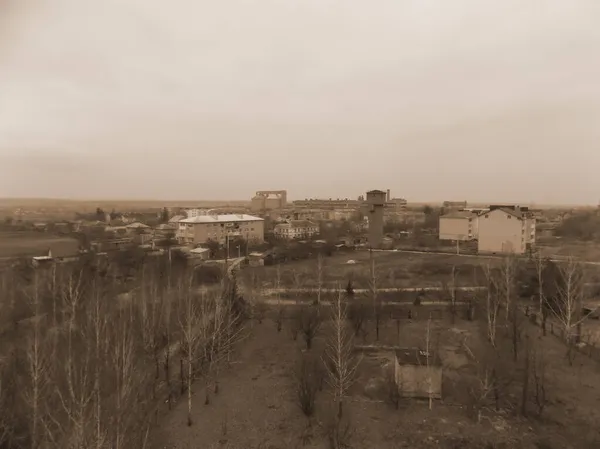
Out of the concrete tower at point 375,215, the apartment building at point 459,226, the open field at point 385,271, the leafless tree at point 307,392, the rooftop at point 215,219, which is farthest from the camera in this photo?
the apartment building at point 459,226

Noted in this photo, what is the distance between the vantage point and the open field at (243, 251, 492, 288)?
14.0 metres

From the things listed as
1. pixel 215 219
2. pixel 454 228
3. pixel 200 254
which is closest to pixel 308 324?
pixel 200 254

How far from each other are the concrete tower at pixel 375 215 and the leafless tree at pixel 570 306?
44.1 ft

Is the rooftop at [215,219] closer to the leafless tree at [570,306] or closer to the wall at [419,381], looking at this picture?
the leafless tree at [570,306]

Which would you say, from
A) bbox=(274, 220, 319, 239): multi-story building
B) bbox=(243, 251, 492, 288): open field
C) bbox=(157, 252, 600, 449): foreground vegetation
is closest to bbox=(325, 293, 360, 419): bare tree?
bbox=(157, 252, 600, 449): foreground vegetation

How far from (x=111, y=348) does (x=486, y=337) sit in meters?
7.16

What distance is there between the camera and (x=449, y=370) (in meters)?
7.25

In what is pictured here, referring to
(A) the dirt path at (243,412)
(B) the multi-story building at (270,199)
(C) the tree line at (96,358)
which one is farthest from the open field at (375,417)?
(B) the multi-story building at (270,199)

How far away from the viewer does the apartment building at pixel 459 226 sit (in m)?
26.0

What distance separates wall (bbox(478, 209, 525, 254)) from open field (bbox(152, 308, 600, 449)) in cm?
1349

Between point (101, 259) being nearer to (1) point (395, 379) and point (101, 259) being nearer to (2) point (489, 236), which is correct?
(1) point (395, 379)

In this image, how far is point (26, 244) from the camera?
9875 millimetres

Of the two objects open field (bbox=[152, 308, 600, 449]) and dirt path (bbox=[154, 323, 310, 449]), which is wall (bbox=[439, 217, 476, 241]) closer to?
open field (bbox=[152, 308, 600, 449])

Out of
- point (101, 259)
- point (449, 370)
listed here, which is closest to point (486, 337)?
point (449, 370)
